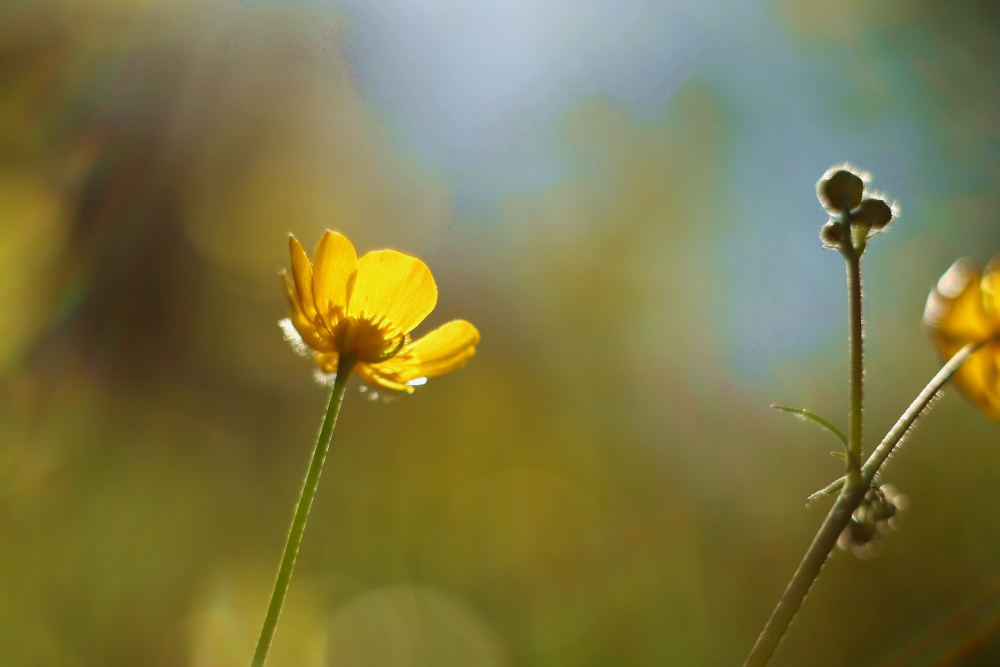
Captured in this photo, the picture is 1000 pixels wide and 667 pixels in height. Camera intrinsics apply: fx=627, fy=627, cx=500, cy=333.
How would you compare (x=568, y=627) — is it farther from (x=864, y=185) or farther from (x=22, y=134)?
(x=22, y=134)

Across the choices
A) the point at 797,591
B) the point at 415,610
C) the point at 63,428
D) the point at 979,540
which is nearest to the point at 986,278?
the point at 797,591

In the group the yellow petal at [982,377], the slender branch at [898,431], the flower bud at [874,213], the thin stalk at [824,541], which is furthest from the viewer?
the yellow petal at [982,377]

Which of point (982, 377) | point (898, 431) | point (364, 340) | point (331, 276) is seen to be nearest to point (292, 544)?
point (364, 340)

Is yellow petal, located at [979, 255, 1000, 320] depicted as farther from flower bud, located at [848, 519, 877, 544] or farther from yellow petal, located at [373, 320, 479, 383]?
yellow petal, located at [373, 320, 479, 383]

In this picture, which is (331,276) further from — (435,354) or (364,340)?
(435,354)

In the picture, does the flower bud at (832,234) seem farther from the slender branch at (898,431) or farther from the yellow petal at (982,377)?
the yellow petal at (982,377)

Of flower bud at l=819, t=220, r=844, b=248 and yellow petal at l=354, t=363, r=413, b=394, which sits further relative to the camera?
yellow petal at l=354, t=363, r=413, b=394

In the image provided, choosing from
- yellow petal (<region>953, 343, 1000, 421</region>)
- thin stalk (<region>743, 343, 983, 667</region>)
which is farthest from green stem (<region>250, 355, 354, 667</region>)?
yellow petal (<region>953, 343, 1000, 421</region>)

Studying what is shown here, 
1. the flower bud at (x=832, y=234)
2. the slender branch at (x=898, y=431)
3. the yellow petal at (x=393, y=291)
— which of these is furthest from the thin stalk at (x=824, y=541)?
the yellow petal at (x=393, y=291)
